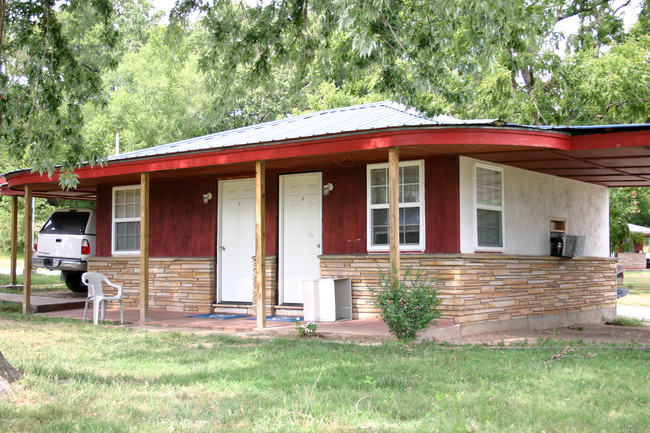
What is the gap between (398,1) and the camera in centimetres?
785

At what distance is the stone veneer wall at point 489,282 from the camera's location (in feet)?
31.0

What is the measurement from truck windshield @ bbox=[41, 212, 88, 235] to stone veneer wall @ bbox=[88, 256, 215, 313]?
1624 millimetres

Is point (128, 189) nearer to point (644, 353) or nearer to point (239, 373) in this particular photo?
point (239, 373)

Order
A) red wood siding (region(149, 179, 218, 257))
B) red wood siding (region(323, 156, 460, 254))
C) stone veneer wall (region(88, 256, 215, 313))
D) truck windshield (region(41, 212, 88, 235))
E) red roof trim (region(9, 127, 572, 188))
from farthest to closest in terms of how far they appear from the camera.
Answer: truck windshield (region(41, 212, 88, 235)) → red wood siding (region(149, 179, 218, 257)) → stone veneer wall (region(88, 256, 215, 313)) → red wood siding (region(323, 156, 460, 254)) → red roof trim (region(9, 127, 572, 188))

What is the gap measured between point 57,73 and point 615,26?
15.7 m

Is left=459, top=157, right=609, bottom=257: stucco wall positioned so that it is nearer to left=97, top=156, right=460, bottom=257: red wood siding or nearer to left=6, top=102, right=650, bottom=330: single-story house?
left=6, top=102, right=650, bottom=330: single-story house

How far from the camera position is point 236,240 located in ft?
40.6

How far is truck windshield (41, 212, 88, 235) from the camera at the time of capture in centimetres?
1502

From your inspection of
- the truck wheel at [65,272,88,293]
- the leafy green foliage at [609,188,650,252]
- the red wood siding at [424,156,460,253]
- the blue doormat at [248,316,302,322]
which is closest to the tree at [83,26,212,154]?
the truck wheel at [65,272,88,293]

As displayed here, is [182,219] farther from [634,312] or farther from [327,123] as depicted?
[634,312]

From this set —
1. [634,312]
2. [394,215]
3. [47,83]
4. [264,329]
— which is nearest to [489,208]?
[394,215]

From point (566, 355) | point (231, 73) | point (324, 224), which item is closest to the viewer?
point (566, 355)

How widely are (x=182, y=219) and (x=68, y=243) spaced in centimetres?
362

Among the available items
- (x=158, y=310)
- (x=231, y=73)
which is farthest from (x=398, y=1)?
(x=158, y=310)
